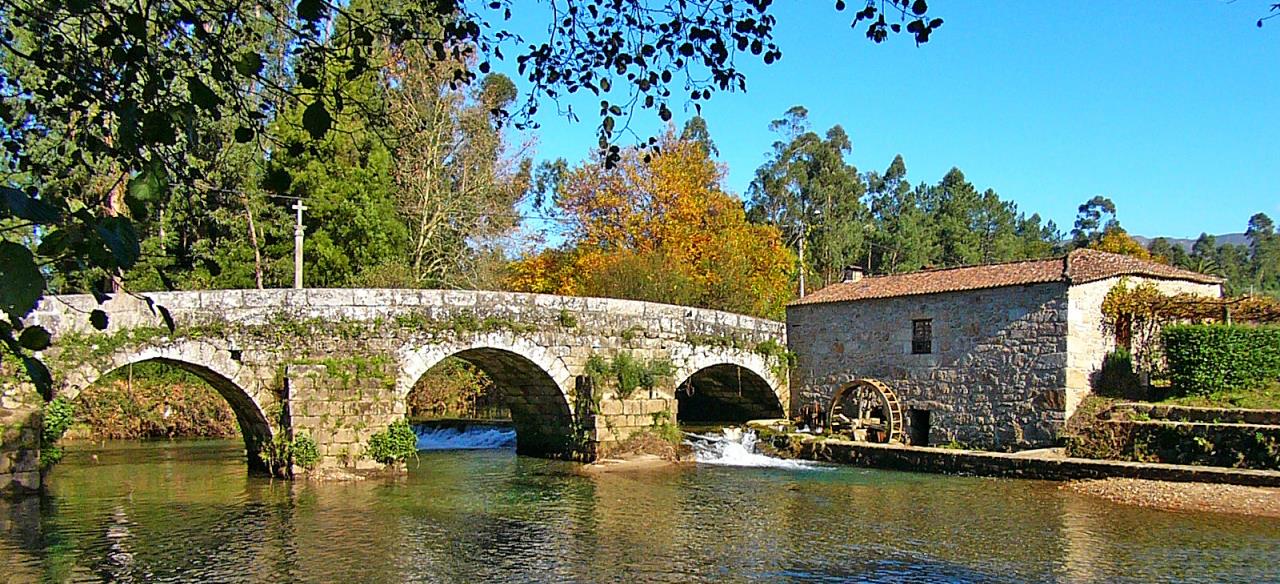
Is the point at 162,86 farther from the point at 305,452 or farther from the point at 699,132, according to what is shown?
the point at 699,132

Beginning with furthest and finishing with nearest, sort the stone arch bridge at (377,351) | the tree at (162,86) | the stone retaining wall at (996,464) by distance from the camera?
the stone arch bridge at (377,351) → the stone retaining wall at (996,464) → the tree at (162,86)

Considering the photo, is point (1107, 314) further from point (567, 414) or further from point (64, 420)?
point (64, 420)

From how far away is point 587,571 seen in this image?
30.1 ft

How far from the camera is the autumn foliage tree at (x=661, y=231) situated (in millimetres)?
27797

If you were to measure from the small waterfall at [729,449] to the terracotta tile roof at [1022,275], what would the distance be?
3276mm

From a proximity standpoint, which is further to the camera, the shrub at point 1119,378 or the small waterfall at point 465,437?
the small waterfall at point 465,437

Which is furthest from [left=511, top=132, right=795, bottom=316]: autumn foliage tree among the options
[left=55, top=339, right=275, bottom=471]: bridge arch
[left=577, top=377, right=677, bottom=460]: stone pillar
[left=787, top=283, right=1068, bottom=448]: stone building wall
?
[left=55, top=339, right=275, bottom=471]: bridge arch

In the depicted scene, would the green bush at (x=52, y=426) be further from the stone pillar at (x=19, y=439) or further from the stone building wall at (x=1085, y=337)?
the stone building wall at (x=1085, y=337)

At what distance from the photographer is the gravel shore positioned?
11.7 m

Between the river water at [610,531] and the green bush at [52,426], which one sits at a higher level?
the green bush at [52,426]

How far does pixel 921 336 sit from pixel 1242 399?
16.3 feet

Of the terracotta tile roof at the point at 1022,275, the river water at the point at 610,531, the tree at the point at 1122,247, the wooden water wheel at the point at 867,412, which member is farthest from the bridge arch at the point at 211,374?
the tree at the point at 1122,247

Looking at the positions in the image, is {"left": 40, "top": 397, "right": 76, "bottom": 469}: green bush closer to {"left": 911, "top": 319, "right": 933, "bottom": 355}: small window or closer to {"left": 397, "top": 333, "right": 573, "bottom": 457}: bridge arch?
{"left": 397, "top": 333, "right": 573, "bottom": 457}: bridge arch

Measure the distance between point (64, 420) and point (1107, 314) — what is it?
15271 mm
